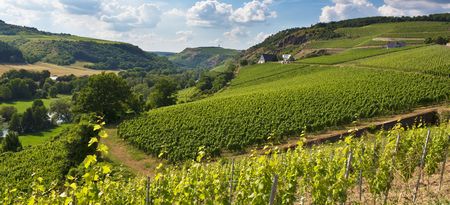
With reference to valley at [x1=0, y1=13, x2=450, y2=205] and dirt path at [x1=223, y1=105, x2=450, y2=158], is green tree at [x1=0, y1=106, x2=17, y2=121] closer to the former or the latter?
valley at [x1=0, y1=13, x2=450, y2=205]

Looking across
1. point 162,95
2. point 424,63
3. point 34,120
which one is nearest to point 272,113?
point 424,63

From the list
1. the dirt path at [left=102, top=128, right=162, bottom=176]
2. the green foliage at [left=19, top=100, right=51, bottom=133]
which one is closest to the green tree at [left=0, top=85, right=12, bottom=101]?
the green foliage at [left=19, top=100, right=51, bottom=133]

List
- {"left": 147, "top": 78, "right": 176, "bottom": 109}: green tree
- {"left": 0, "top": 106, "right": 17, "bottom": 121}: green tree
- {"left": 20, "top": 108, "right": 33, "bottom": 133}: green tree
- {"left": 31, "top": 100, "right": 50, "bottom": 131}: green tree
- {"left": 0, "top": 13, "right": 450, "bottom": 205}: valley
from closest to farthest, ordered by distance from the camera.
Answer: {"left": 0, "top": 13, "right": 450, "bottom": 205}: valley
{"left": 147, "top": 78, "right": 176, "bottom": 109}: green tree
{"left": 20, "top": 108, "right": 33, "bottom": 133}: green tree
{"left": 31, "top": 100, "right": 50, "bottom": 131}: green tree
{"left": 0, "top": 106, "right": 17, "bottom": 121}: green tree

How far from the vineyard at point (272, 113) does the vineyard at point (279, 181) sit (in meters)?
19.7

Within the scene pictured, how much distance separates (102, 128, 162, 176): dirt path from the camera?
3222 cm

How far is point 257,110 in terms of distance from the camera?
41.1m

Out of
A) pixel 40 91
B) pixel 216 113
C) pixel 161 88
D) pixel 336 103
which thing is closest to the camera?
pixel 336 103

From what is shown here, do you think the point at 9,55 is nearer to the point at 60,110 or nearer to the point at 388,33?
the point at 60,110

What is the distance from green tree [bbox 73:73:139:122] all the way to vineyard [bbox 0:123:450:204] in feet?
136

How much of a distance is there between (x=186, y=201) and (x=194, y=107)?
40554 mm

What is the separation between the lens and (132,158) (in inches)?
1390

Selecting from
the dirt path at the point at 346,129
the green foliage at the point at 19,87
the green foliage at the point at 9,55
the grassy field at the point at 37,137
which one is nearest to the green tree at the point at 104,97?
the dirt path at the point at 346,129

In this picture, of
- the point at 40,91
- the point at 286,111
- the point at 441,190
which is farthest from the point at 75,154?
the point at 40,91

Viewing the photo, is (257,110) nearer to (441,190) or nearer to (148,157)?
(148,157)
